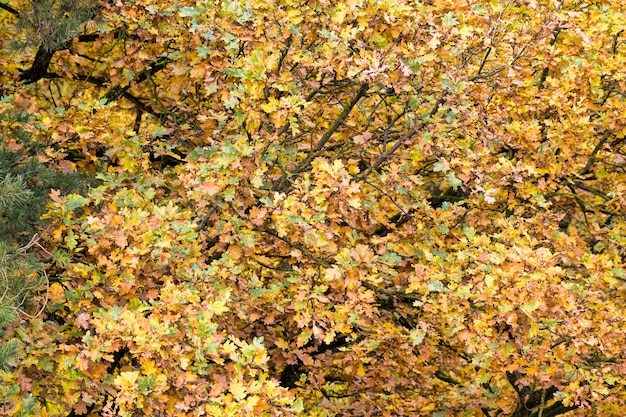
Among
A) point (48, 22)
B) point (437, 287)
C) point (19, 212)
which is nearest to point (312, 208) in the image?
point (437, 287)

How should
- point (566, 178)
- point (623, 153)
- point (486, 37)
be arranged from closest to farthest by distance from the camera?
point (486, 37), point (566, 178), point (623, 153)

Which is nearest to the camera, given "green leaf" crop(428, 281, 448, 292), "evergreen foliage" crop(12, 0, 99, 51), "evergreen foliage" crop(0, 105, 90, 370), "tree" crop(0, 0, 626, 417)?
"evergreen foliage" crop(0, 105, 90, 370)

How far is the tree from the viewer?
7.46 meters

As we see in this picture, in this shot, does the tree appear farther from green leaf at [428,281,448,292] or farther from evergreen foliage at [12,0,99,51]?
evergreen foliage at [12,0,99,51]

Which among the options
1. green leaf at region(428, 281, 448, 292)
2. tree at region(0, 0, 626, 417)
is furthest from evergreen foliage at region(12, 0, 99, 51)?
green leaf at region(428, 281, 448, 292)

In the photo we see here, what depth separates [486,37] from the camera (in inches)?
320

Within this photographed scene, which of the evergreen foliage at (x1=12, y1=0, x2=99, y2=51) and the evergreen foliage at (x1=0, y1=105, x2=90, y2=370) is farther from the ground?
the evergreen foliage at (x1=12, y1=0, x2=99, y2=51)

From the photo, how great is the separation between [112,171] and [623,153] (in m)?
6.44

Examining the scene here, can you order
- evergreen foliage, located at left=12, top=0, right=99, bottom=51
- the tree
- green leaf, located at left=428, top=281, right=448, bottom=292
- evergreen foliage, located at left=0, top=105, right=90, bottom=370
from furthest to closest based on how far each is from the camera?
green leaf, located at left=428, top=281, right=448, bottom=292, evergreen foliage, located at left=12, top=0, right=99, bottom=51, the tree, evergreen foliage, located at left=0, top=105, right=90, bottom=370

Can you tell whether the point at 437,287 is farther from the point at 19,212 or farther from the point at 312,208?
the point at 19,212

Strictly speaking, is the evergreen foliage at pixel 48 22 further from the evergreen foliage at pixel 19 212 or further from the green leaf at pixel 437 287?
the green leaf at pixel 437 287

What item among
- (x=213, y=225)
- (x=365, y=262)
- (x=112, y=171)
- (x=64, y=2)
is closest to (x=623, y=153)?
(x=365, y=262)

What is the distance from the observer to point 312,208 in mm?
7559

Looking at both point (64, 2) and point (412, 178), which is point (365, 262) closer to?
point (412, 178)
